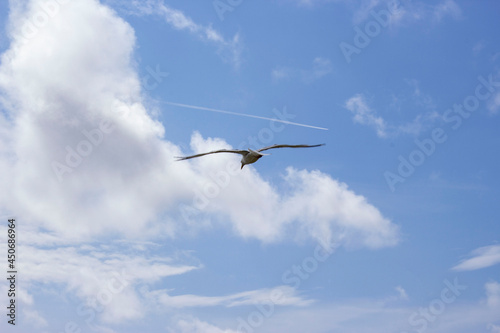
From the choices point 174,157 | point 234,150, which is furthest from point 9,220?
point 234,150

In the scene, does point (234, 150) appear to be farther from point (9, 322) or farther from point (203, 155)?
point (9, 322)

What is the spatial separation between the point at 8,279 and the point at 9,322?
3591 millimetres

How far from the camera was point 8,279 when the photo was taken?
5891 centimetres

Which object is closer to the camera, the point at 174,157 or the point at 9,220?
the point at 174,157

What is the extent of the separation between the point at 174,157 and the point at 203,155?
6.92 feet

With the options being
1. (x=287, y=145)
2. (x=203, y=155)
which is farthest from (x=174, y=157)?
(x=287, y=145)

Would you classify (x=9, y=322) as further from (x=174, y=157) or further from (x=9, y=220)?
(x=174, y=157)

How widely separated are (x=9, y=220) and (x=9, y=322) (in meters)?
8.55

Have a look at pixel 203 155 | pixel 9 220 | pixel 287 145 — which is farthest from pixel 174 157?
pixel 9 220

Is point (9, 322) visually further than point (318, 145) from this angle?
Yes

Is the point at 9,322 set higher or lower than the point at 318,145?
lower

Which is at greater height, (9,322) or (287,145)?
(287,145)

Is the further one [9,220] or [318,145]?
[9,220]

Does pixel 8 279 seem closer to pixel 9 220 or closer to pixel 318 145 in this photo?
pixel 9 220
